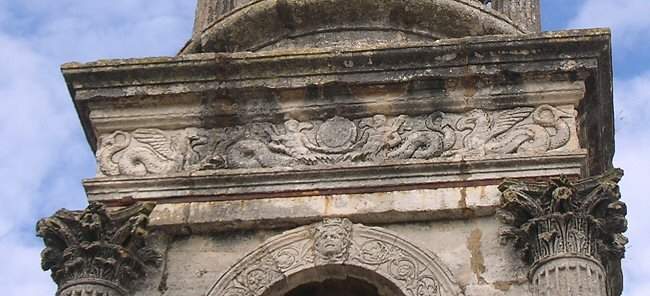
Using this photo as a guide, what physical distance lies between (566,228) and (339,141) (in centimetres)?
208

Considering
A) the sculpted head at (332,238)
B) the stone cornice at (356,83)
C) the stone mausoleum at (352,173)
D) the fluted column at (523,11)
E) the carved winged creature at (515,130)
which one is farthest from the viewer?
the fluted column at (523,11)

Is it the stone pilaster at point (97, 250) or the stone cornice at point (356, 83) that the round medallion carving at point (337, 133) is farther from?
the stone pilaster at point (97, 250)

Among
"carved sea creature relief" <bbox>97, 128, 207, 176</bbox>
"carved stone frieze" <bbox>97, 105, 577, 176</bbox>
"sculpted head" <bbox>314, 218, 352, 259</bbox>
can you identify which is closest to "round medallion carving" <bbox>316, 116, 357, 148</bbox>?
"carved stone frieze" <bbox>97, 105, 577, 176</bbox>

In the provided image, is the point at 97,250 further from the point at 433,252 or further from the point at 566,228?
the point at 566,228

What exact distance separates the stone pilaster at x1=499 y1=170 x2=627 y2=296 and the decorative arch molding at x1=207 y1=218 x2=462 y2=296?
2.14 ft

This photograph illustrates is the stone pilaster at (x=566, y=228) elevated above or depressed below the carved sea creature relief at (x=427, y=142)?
below

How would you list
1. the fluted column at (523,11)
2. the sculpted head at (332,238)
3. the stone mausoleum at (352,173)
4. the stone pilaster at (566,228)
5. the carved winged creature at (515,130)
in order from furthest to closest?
the fluted column at (523,11) < the carved winged creature at (515,130) < the sculpted head at (332,238) < the stone mausoleum at (352,173) < the stone pilaster at (566,228)

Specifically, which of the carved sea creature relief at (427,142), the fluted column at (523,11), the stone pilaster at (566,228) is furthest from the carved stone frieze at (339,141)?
the fluted column at (523,11)

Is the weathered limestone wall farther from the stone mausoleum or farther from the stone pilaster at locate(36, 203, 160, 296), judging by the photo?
the stone pilaster at locate(36, 203, 160, 296)

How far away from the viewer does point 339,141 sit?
39.6ft

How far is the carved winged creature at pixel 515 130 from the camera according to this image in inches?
464

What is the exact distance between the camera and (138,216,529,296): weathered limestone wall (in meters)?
11.1

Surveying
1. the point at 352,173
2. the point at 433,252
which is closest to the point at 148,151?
the point at 352,173

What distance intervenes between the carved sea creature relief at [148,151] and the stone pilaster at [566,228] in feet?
8.56
